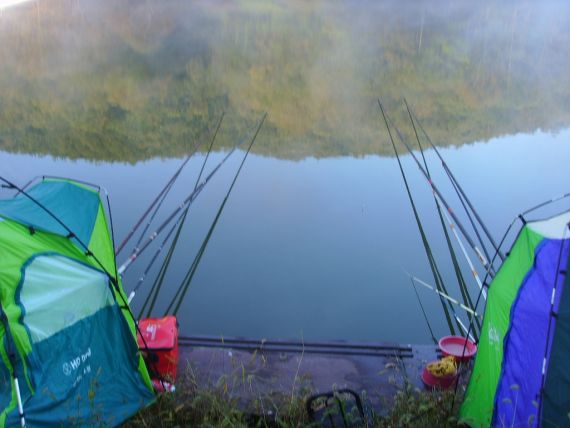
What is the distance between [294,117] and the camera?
→ 9.05 m

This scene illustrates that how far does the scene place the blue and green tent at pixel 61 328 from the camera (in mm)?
2146

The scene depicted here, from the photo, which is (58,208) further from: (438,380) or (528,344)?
(528,344)

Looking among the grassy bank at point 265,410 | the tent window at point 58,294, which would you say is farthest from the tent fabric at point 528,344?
the tent window at point 58,294

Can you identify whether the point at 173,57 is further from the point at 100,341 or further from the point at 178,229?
the point at 100,341

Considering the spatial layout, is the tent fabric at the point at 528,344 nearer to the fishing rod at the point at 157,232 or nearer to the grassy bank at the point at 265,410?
the grassy bank at the point at 265,410

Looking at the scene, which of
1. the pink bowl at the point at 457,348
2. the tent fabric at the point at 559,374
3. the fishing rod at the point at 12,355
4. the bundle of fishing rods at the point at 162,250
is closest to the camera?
the tent fabric at the point at 559,374

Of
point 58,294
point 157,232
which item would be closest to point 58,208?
point 58,294

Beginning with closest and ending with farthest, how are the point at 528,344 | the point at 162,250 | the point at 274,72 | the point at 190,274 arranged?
the point at 528,344 → the point at 190,274 → the point at 162,250 → the point at 274,72

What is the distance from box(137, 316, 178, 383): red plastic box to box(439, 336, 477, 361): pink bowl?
1.39 metres

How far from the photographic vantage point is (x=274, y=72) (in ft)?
41.4

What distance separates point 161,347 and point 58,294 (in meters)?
0.67

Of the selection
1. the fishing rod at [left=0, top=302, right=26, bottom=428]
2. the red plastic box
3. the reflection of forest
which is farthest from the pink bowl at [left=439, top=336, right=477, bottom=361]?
the reflection of forest

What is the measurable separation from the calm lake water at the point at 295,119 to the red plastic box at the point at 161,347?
2.89ft

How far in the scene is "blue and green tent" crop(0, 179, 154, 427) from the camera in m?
2.15
